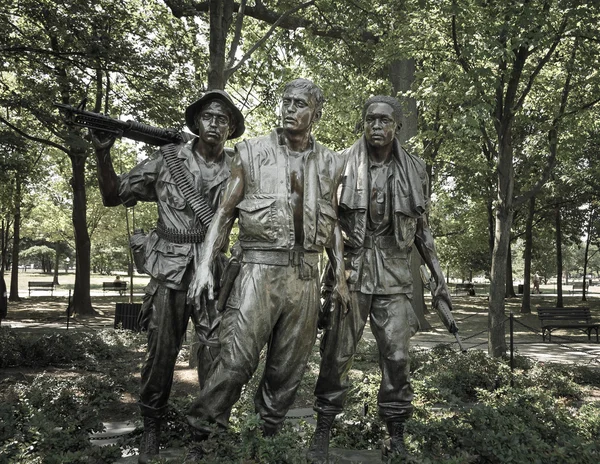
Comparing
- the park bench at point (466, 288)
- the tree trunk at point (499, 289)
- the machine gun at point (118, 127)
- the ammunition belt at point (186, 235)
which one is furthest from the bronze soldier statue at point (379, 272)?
the park bench at point (466, 288)

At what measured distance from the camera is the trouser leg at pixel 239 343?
3527mm

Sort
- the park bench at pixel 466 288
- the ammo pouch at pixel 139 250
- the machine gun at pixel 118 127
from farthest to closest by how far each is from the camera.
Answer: the park bench at pixel 466 288
the ammo pouch at pixel 139 250
the machine gun at pixel 118 127

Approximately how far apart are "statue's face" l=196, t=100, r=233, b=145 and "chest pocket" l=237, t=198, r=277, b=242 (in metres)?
0.71

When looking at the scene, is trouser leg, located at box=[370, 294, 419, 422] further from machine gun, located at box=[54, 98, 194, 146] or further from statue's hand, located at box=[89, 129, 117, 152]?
statue's hand, located at box=[89, 129, 117, 152]

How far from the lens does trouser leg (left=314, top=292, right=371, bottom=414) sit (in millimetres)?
4070

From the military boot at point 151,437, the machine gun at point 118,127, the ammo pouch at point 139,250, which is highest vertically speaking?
the machine gun at point 118,127

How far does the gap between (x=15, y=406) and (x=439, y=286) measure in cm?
359

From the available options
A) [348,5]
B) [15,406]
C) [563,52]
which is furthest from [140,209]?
[15,406]

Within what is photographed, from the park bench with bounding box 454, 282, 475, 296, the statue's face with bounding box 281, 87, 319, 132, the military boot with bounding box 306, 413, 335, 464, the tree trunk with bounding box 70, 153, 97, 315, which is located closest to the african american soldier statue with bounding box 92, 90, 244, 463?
the statue's face with bounding box 281, 87, 319, 132

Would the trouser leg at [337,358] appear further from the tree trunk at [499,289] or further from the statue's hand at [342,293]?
the tree trunk at [499,289]

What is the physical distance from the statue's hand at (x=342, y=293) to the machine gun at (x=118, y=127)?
1.70 m

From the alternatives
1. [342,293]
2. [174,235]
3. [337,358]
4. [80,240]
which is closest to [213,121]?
[174,235]

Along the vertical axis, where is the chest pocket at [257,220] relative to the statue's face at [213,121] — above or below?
below

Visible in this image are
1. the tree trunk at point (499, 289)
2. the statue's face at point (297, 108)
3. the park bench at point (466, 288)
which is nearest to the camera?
the statue's face at point (297, 108)
